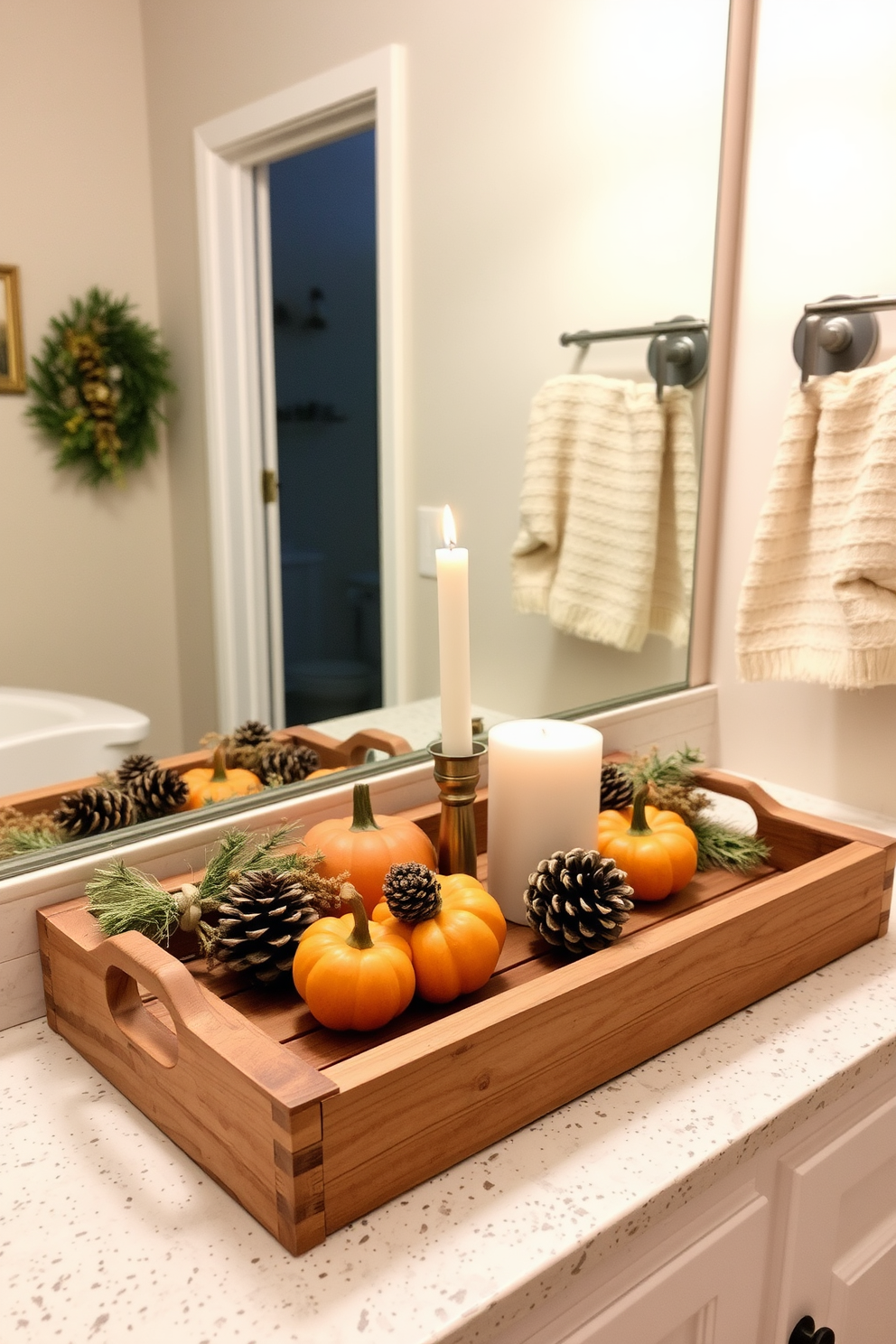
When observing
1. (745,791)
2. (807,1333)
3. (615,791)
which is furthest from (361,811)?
(807,1333)

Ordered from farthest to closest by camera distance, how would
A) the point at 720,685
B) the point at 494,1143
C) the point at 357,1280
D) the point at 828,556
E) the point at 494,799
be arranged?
1. the point at 720,685
2. the point at 828,556
3. the point at 494,799
4. the point at 494,1143
5. the point at 357,1280

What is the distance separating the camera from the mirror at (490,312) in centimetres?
95

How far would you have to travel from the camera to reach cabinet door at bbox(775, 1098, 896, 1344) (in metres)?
0.80

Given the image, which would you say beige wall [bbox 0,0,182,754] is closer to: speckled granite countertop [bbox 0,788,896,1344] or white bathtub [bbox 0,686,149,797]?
white bathtub [bbox 0,686,149,797]

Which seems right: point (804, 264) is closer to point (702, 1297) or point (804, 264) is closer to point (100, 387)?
point (100, 387)

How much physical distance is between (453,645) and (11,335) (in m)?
0.40

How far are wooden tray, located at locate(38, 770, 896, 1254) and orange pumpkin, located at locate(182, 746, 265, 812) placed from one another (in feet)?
0.53

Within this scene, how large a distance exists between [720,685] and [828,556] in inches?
11.1

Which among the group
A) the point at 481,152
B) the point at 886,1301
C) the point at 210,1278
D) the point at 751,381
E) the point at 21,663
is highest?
the point at 481,152

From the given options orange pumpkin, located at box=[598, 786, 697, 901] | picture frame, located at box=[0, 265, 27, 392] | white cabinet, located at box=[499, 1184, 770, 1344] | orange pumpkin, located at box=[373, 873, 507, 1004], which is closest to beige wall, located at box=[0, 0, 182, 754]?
picture frame, located at box=[0, 265, 27, 392]

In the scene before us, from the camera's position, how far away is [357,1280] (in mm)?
579

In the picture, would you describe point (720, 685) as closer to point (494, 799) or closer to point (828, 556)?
point (828, 556)

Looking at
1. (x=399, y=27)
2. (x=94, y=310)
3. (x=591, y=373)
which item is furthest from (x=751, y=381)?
(x=94, y=310)

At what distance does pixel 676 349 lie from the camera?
1297mm
